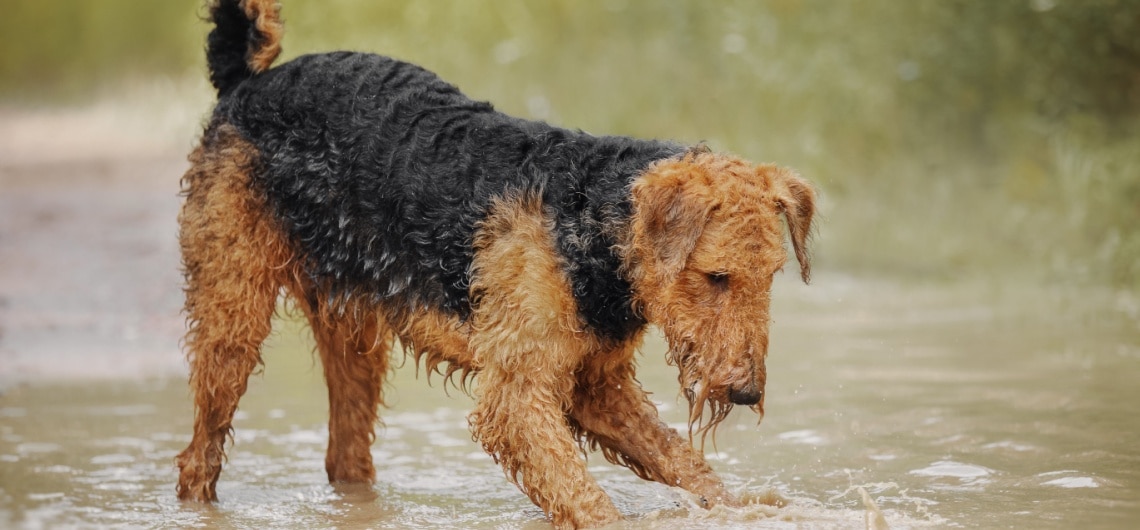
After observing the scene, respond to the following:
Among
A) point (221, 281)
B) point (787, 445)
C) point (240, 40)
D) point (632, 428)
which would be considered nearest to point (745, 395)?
point (632, 428)

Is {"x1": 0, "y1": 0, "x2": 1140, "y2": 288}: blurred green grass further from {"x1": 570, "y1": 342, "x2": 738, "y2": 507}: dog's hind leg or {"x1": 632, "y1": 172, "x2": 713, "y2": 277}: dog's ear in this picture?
{"x1": 632, "y1": 172, "x2": 713, "y2": 277}: dog's ear

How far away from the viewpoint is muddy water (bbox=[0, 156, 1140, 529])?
454 cm

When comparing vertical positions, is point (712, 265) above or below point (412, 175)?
below

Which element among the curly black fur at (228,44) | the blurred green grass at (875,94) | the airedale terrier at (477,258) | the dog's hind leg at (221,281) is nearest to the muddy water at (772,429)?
the dog's hind leg at (221,281)

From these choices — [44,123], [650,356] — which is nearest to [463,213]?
[650,356]

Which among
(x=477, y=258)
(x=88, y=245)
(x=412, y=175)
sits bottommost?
(x=477, y=258)

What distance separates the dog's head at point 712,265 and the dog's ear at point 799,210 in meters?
0.03

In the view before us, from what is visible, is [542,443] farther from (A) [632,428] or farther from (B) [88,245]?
(B) [88,245]

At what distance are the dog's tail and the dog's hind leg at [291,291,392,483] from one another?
1060mm

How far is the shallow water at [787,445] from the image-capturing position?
448 cm

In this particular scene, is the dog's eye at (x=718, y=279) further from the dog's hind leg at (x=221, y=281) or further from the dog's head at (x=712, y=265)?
the dog's hind leg at (x=221, y=281)

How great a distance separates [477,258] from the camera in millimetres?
4324

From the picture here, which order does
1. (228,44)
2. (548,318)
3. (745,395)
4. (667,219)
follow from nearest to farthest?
1. (745,395)
2. (667,219)
3. (548,318)
4. (228,44)

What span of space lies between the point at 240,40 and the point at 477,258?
1.81 m
